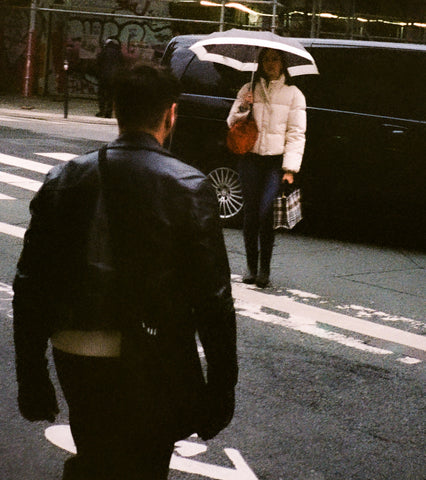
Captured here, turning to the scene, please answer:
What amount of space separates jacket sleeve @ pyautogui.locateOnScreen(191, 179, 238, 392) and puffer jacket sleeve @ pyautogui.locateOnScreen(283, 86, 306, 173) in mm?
4888

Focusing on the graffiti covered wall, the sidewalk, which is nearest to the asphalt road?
Result: the sidewalk

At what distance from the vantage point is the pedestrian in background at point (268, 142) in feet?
24.4

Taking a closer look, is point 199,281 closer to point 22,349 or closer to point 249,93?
point 22,349

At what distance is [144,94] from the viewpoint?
8.48ft

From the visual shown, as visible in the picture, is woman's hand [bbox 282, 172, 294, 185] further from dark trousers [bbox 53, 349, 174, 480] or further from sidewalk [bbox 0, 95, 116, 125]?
sidewalk [bbox 0, 95, 116, 125]

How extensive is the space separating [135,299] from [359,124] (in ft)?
23.9

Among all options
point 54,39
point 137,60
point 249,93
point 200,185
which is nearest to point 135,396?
point 200,185

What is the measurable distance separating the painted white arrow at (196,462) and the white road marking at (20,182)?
298 inches

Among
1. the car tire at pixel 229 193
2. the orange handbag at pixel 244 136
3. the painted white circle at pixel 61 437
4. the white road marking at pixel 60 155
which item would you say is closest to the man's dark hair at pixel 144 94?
the painted white circle at pixel 61 437

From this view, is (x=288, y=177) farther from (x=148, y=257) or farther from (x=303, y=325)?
(x=148, y=257)

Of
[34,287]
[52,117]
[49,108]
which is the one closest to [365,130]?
[34,287]

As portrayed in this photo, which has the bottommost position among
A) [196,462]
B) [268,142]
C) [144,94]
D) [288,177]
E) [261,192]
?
[196,462]

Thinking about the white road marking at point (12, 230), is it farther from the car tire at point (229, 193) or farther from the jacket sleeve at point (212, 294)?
the jacket sleeve at point (212, 294)

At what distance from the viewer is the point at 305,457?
424 centimetres
